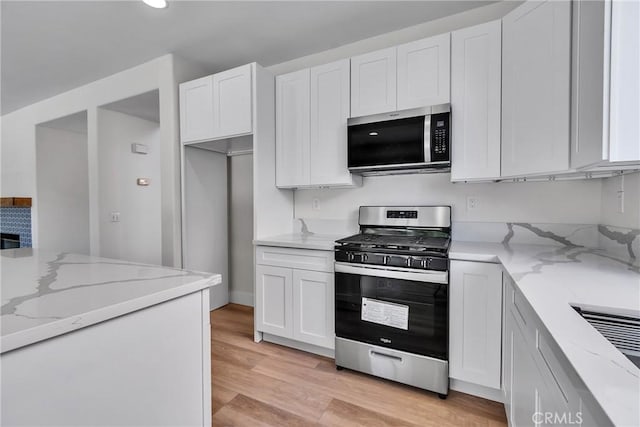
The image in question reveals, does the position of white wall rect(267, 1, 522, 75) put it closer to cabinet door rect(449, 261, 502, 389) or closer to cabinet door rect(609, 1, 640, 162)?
cabinet door rect(609, 1, 640, 162)

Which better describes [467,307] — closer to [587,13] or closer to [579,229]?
[579,229]

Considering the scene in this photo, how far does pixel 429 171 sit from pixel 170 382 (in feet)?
6.71

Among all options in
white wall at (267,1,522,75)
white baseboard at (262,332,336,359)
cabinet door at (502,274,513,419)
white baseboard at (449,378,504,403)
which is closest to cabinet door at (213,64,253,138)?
white wall at (267,1,522,75)

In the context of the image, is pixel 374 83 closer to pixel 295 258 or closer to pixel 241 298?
pixel 295 258

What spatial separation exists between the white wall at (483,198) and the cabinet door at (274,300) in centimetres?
72

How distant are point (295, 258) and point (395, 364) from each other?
992 millimetres

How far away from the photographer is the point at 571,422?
640 mm

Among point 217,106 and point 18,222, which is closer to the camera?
point 217,106

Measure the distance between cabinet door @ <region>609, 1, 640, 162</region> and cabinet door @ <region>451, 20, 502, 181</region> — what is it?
0.85 metres

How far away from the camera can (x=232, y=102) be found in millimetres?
2471

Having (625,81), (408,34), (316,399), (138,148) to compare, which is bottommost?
(316,399)

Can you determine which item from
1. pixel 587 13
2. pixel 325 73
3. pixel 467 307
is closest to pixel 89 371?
pixel 467 307

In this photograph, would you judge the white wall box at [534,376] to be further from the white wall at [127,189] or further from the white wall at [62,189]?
the white wall at [62,189]

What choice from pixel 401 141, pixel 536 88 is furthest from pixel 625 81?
pixel 401 141
